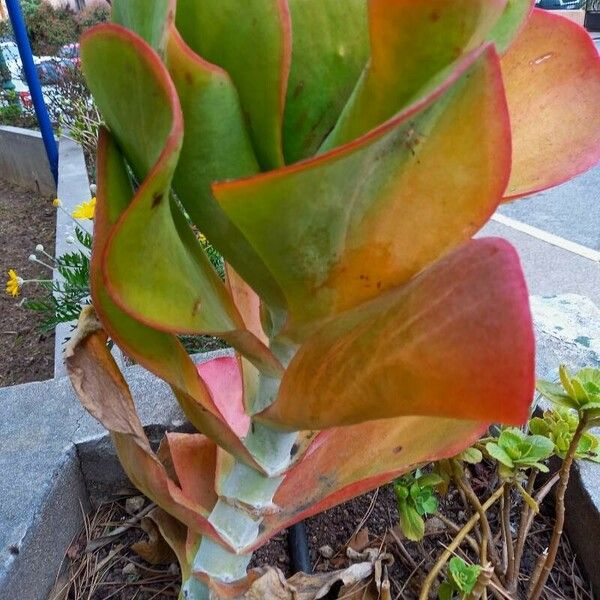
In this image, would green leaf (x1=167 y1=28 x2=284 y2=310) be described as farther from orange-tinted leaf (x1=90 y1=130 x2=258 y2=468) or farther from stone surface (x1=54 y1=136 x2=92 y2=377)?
stone surface (x1=54 y1=136 x2=92 y2=377)

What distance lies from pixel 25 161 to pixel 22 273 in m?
1.63

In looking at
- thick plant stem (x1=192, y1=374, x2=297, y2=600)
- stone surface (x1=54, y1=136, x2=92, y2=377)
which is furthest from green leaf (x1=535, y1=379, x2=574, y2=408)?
stone surface (x1=54, y1=136, x2=92, y2=377)

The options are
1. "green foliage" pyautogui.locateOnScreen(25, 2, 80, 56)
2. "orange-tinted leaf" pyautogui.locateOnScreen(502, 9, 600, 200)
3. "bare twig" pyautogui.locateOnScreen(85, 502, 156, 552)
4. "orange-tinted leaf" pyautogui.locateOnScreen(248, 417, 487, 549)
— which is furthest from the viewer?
"green foliage" pyautogui.locateOnScreen(25, 2, 80, 56)

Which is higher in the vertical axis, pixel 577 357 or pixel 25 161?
pixel 577 357

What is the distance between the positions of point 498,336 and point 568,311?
1129 mm

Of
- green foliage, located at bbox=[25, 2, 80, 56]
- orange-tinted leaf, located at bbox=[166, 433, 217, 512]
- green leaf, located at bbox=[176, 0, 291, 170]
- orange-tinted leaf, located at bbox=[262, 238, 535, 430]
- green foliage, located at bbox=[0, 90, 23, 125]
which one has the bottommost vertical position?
green foliage, located at bbox=[0, 90, 23, 125]

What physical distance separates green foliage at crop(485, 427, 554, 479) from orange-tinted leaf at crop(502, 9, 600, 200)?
262 millimetres

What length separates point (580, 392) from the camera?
55 centimetres

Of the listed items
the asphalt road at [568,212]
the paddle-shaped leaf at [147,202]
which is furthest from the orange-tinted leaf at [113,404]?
the asphalt road at [568,212]

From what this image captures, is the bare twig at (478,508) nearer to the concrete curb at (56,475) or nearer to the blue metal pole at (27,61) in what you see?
the concrete curb at (56,475)

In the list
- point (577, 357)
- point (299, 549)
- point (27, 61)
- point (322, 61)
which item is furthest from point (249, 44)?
point (27, 61)

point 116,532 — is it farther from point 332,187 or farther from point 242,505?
point 332,187

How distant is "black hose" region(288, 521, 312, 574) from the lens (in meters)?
0.74

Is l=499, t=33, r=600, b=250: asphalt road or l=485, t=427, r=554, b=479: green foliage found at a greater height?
l=485, t=427, r=554, b=479: green foliage
